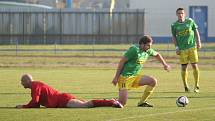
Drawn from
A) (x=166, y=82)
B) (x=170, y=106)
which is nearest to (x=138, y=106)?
(x=170, y=106)

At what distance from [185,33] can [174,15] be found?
40.4 metres

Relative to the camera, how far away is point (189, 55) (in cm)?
2066

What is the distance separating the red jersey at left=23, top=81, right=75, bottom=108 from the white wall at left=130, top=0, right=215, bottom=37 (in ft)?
150

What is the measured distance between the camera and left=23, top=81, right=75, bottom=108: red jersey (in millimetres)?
14891

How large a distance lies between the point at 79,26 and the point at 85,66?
2388cm

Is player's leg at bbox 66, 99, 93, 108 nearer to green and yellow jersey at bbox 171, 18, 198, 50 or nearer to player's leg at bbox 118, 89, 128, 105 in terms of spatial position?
player's leg at bbox 118, 89, 128, 105

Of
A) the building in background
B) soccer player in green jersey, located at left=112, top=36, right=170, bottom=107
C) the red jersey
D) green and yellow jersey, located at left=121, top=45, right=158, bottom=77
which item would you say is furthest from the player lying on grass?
the building in background

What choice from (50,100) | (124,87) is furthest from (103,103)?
(50,100)

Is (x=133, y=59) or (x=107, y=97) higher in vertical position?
(x=133, y=59)

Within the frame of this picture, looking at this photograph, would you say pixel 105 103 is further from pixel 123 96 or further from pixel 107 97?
pixel 107 97

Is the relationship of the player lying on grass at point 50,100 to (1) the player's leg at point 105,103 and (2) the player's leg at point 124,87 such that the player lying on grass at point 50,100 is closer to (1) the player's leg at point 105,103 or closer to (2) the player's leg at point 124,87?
(1) the player's leg at point 105,103

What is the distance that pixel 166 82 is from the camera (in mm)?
24406

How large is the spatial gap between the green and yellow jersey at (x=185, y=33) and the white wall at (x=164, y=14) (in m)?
39.8

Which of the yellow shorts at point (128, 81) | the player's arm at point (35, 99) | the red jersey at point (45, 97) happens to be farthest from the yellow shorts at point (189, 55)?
the player's arm at point (35, 99)
